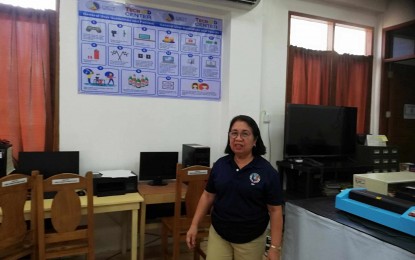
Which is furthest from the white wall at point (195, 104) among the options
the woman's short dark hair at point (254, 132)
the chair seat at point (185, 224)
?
the woman's short dark hair at point (254, 132)

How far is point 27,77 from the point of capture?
278 cm

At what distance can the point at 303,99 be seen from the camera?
13.3 feet

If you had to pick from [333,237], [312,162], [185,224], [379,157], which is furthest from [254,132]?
[379,157]

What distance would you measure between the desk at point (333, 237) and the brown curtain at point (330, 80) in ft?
8.12

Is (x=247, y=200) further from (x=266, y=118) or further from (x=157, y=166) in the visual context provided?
(x=266, y=118)

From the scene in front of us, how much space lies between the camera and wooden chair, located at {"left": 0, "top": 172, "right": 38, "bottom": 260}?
2.01 metres

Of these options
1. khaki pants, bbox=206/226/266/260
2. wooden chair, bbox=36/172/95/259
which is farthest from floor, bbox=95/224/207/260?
khaki pants, bbox=206/226/266/260

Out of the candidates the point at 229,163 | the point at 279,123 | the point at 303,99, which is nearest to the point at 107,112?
the point at 229,163

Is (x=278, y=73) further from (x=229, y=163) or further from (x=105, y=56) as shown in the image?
(x=229, y=163)

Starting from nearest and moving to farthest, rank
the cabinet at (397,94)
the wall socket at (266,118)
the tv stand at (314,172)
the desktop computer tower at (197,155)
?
the desktop computer tower at (197,155) → the tv stand at (314,172) → the wall socket at (266,118) → the cabinet at (397,94)

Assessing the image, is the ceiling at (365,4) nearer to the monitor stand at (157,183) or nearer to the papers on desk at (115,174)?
the monitor stand at (157,183)

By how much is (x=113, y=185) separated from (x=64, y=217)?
57cm

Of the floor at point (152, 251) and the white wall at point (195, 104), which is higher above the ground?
the white wall at point (195, 104)

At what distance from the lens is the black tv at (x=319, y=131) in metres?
3.61
